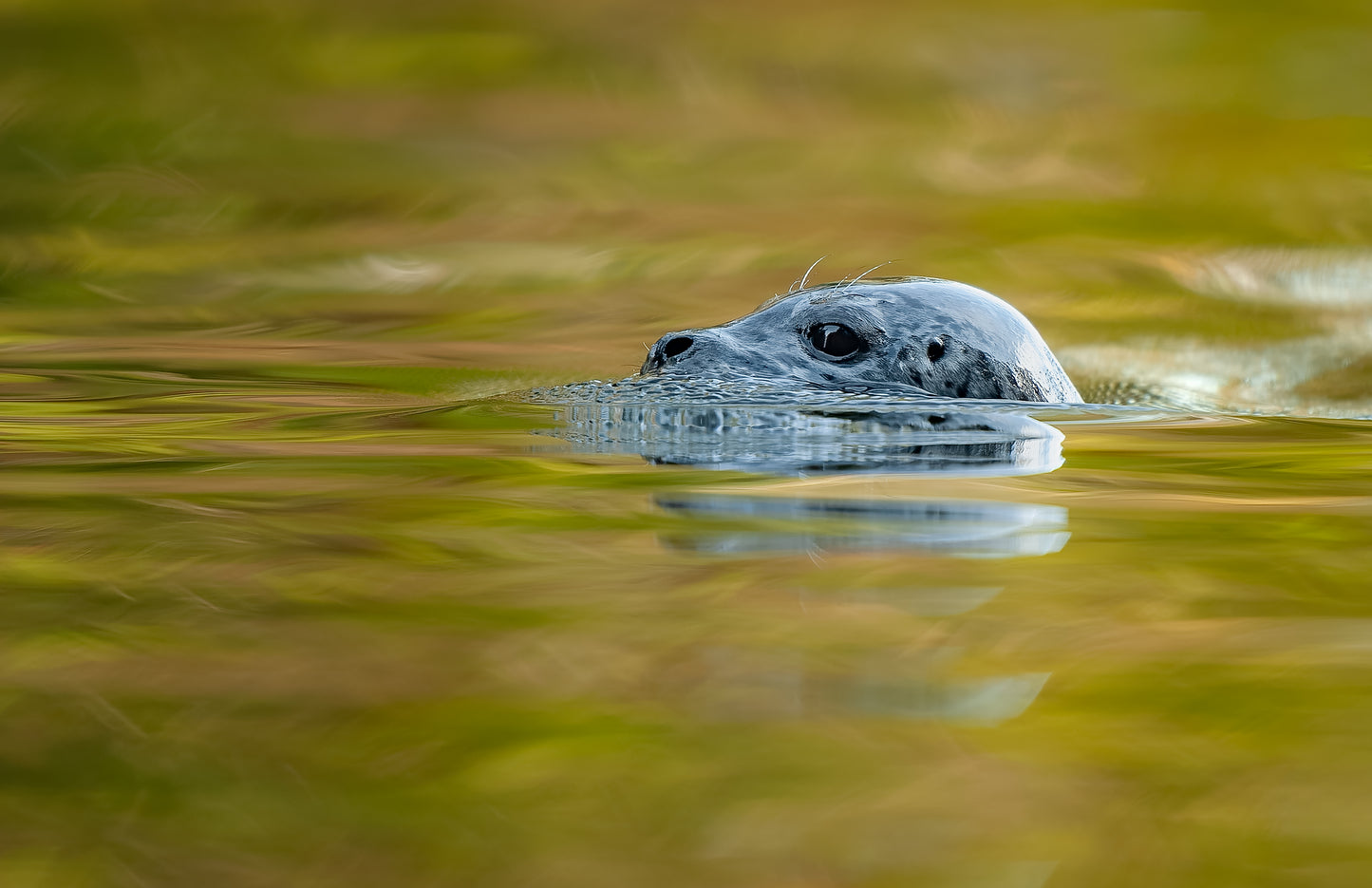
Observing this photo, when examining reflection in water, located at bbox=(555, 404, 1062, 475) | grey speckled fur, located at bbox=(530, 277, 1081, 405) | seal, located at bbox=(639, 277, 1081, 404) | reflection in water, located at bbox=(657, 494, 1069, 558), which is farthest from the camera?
seal, located at bbox=(639, 277, 1081, 404)

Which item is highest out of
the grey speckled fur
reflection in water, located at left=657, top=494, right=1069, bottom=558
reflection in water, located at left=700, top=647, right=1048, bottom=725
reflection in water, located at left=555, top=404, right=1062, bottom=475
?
the grey speckled fur

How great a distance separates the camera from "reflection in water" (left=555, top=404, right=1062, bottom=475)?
10.3ft

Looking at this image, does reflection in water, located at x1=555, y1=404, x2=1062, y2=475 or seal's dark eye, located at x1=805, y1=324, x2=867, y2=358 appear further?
seal's dark eye, located at x1=805, y1=324, x2=867, y2=358

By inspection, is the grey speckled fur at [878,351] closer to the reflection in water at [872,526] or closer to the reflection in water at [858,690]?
the reflection in water at [872,526]

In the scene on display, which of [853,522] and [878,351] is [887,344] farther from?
[853,522]

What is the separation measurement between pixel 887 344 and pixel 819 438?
4.80 ft

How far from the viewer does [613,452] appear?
129 inches

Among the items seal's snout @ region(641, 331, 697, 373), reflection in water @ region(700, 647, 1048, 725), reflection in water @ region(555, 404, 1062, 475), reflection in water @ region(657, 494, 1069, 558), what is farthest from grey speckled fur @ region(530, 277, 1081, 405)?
reflection in water @ region(700, 647, 1048, 725)

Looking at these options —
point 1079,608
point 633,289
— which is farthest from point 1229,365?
point 1079,608

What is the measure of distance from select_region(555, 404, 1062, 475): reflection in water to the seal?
23.7 inches

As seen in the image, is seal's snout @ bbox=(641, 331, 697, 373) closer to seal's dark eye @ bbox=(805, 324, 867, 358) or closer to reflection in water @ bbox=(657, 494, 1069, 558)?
seal's dark eye @ bbox=(805, 324, 867, 358)

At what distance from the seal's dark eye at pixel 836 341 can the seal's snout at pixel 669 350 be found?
1.59 ft

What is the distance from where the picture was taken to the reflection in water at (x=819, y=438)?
10.3 feet

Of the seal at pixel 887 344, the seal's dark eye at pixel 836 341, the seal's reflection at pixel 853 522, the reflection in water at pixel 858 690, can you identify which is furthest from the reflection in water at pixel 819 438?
the reflection in water at pixel 858 690
